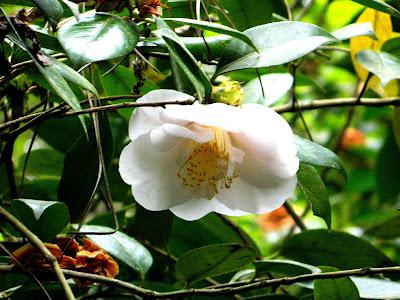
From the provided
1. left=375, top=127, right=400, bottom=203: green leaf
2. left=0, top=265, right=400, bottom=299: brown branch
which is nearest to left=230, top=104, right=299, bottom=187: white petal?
left=0, top=265, right=400, bottom=299: brown branch

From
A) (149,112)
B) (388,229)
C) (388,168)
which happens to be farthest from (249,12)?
(388,168)

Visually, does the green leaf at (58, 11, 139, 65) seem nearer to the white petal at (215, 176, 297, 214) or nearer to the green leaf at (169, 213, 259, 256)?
the white petal at (215, 176, 297, 214)

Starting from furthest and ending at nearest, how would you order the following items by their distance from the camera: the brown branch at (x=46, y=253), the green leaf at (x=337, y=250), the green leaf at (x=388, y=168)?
the green leaf at (x=388, y=168) → the green leaf at (x=337, y=250) → the brown branch at (x=46, y=253)

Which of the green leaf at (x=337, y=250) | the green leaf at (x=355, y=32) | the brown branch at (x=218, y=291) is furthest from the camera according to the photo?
the green leaf at (x=337, y=250)

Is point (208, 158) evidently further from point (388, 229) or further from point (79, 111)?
point (388, 229)

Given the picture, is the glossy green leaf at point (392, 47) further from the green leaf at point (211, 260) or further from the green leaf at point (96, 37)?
the green leaf at point (96, 37)

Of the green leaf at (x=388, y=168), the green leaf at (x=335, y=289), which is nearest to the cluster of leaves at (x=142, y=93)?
the green leaf at (x=335, y=289)

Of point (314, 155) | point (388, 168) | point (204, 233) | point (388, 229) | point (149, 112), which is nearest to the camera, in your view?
point (149, 112)
